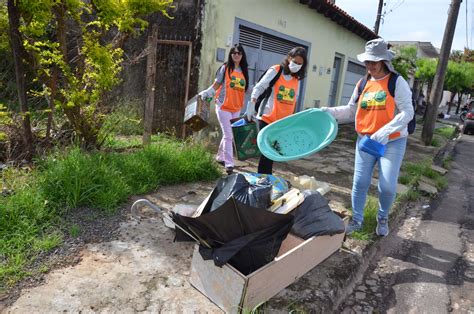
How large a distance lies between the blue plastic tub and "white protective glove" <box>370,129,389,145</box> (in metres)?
0.71

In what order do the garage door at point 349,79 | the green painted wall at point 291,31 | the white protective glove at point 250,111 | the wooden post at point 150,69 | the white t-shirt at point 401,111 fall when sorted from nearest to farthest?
the white t-shirt at point 401,111, the white protective glove at point 250,111, the wooden post at point 150,69, the green painted wall at point 291,31, the garage door at point 349,79

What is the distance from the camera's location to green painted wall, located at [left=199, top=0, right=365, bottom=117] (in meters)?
6.32

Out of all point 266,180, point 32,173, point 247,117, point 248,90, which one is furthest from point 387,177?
point 32,173

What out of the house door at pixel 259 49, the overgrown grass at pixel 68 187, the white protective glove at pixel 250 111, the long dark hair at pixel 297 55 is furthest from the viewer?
the house door at pixel 259 49

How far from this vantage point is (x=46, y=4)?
3.34 metres

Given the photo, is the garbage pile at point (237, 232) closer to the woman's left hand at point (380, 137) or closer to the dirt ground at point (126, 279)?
the dirt ground at point (126, 279)

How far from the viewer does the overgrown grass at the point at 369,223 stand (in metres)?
3.50

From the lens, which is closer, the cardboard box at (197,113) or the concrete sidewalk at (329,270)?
the concrete sidewalk at (329,270)

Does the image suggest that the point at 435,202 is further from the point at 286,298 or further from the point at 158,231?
the point at 158,231

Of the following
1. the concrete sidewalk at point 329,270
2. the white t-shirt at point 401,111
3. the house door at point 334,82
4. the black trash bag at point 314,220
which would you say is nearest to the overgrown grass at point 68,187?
the concrete sidewalk at point 329,270

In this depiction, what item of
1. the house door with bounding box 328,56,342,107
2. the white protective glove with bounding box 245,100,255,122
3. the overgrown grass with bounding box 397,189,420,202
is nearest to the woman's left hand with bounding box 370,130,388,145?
the white protective glove with bounding box 245,100,255,122

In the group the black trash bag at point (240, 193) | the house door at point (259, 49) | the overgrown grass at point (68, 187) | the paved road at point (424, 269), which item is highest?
the house door at point (259, 49)

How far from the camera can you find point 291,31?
28.6 ft

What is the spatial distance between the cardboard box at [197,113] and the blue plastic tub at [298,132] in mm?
1500
